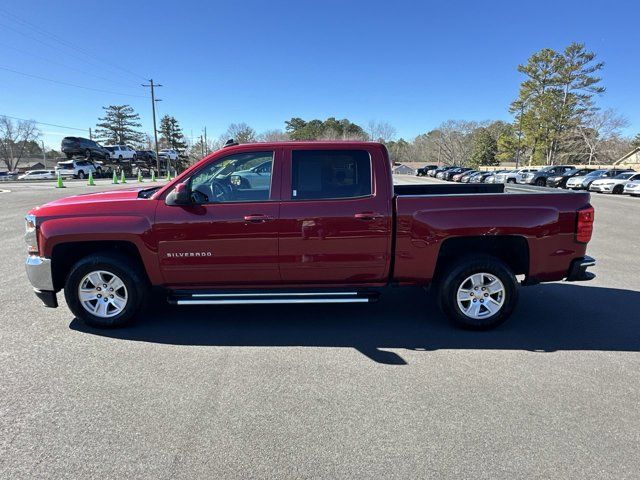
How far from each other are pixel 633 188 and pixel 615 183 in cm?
175

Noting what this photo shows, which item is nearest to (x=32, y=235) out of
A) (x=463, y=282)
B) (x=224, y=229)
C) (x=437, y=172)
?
(x=224, y=229)

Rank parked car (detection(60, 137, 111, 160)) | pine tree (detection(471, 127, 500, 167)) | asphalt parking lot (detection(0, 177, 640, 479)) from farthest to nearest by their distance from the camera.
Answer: pine tree (detection(471, 127, 500, 167))
parked car (detection(60, 137, 111, 160))
asphalt parking lot (detection(0, 177, 640, 479))

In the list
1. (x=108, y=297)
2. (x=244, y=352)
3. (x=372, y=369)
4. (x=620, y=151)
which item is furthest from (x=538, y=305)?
(x=620, y=151)

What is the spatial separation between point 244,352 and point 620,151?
8010 cm

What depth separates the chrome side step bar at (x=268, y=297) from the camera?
4.04 metres

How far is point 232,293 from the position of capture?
4.18 meters

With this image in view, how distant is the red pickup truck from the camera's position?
4.01m

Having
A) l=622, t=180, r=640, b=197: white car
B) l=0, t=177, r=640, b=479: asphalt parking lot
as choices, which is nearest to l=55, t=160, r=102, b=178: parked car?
l=0, t=177, r=640, b=479: asphalt parking lot

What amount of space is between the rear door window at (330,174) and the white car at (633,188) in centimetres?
2715

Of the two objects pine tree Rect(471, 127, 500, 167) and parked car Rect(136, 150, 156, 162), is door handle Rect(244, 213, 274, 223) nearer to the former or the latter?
parked car Rect(136, 150, 156, 162)

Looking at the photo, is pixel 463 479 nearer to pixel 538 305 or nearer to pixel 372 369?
pixel 372 369

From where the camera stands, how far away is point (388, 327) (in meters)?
4.32

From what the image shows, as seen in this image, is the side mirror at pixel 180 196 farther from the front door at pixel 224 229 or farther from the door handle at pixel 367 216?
the door handle at pixel 367 216

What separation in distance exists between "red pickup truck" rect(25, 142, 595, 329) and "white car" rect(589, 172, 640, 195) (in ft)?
88.7
